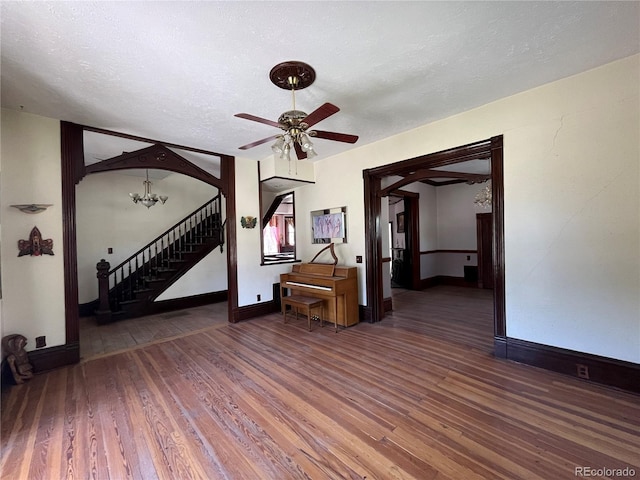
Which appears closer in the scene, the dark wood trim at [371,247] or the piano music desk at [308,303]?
the piano music desk at [308,303]

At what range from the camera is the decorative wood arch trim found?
3697 millimetres

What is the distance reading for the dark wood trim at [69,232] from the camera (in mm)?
3236

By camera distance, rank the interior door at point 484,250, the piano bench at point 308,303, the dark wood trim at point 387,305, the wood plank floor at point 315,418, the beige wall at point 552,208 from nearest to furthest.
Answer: the wood plank floor at point 315,418
the beige wall at point 552,208
the piano bench at point 308,303
the dark wood trim at point 387,305
the interior door at point 484,250

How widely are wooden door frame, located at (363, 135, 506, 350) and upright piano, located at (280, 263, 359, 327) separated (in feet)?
0.96

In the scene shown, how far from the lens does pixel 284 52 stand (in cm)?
215

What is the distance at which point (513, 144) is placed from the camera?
9.75 feet

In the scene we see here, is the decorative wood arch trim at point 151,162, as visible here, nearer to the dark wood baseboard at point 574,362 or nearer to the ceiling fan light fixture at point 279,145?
the ceiling fan light fixture at point 279,145

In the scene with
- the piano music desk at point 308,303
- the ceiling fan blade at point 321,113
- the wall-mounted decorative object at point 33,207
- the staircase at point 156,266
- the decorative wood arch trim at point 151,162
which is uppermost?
the decorative wood arch trim at point 151,162

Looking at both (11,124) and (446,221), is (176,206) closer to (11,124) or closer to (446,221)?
(11,124)

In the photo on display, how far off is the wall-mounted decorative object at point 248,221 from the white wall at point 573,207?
3626 mm

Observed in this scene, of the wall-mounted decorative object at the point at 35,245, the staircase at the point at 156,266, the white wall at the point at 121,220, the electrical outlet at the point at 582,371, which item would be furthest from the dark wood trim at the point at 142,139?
the electrical outlet at the point at 582,371

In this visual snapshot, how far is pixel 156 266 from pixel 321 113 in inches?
220

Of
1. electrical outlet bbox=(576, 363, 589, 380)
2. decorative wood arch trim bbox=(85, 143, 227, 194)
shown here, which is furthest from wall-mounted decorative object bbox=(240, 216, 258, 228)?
electrical outlet bbox=(576, 363, 589, 380)

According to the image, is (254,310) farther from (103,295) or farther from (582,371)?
(582,371)
